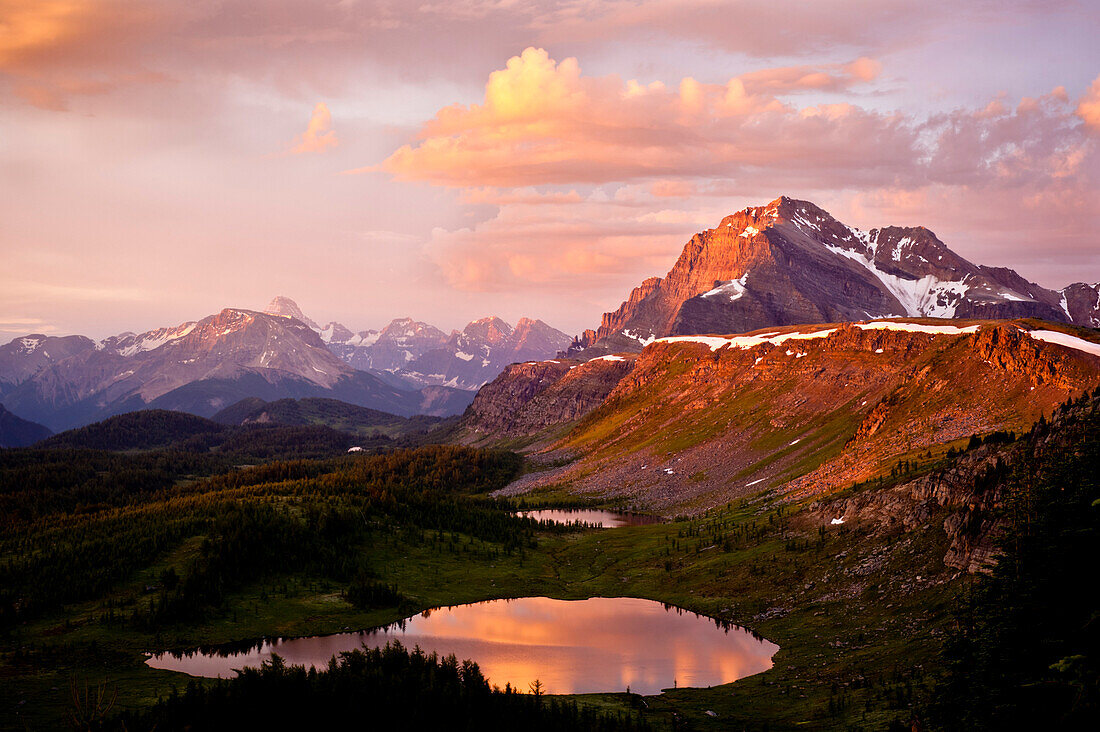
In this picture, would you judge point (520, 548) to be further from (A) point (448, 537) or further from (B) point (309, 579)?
(B) point (309, 579)

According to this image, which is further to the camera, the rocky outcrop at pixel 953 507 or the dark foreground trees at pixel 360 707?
the rocky outcrop at pixel 953 507

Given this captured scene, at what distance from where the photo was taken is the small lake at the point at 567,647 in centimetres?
7944

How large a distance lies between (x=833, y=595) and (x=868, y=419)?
98.4 metres

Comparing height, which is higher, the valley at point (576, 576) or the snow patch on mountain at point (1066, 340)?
the snow patch on mountain at point (1066, 340)

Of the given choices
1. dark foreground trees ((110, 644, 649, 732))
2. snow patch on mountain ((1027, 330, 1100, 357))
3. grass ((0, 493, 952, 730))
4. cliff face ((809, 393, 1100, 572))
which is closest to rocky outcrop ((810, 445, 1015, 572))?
cliff face ((809, 393, 1100, 572))

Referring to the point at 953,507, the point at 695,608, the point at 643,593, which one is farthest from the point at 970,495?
the point at 643,593

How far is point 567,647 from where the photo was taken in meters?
92.1

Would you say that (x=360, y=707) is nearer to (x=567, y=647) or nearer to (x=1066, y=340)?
(x=567, y=647)

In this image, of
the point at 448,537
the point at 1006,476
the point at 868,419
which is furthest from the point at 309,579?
the point at 868,419

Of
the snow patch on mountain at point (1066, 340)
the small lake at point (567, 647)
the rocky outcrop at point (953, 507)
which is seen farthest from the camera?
the snow patch on mountain at point (1066, 340)

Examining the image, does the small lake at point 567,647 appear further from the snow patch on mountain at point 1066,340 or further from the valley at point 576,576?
the snow patch on mountain at point 1066,340

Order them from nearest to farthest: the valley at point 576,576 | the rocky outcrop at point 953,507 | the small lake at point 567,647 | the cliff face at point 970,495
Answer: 1. the valley at point 576,576
2. the cliff face at point 970,495
3. the rocky outcrop at point 953,507
4. the small lake at point 567,647

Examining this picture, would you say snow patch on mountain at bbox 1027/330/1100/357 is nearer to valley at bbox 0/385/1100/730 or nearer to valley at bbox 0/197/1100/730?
valley at bbox 0/197/1100/730

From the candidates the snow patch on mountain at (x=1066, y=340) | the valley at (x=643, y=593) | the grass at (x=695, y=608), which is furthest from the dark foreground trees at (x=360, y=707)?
the snow patch on mountain at (x=1066, y=340)
